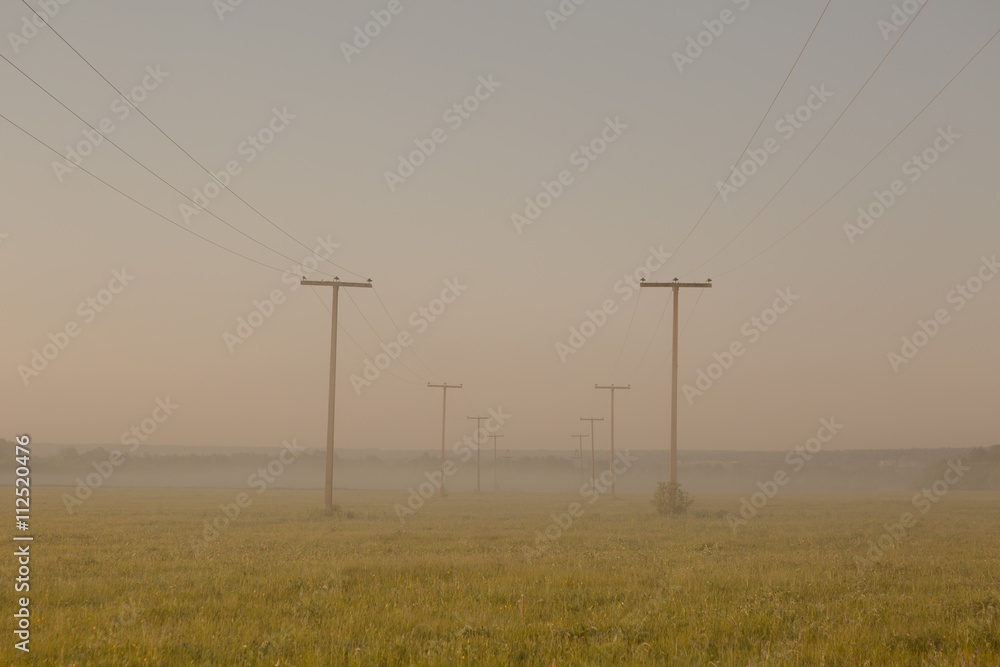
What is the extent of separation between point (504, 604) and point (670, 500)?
32.0m

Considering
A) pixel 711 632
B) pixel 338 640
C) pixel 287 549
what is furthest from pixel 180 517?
pixel 711 632

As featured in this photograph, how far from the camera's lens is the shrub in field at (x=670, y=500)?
41.5 meters

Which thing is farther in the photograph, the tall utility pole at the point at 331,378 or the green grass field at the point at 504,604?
the tall utility pole at the point at 331,378

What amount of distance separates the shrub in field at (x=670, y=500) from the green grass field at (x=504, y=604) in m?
18.0

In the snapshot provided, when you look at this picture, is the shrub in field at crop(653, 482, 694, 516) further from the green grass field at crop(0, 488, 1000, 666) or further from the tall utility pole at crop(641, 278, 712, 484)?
the green grass field at crop(0, 488, 1000, 666)

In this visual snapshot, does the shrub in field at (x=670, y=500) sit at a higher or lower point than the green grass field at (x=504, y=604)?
lower

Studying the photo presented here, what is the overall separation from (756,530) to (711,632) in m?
22.5

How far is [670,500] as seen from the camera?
41750mm

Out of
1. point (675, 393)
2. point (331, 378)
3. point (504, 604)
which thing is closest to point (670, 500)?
point (675, 393)

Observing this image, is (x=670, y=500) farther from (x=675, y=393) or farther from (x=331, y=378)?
(x=331, y=378)

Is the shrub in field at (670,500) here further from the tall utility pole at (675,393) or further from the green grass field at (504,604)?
the green grass field at (504,604)

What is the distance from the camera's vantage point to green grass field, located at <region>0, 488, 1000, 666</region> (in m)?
8.81

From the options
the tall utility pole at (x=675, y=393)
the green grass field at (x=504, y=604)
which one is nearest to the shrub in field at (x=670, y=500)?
the tall utility pole at (x=675, y=393)

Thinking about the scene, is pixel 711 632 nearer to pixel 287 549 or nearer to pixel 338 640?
pixel 338 640
